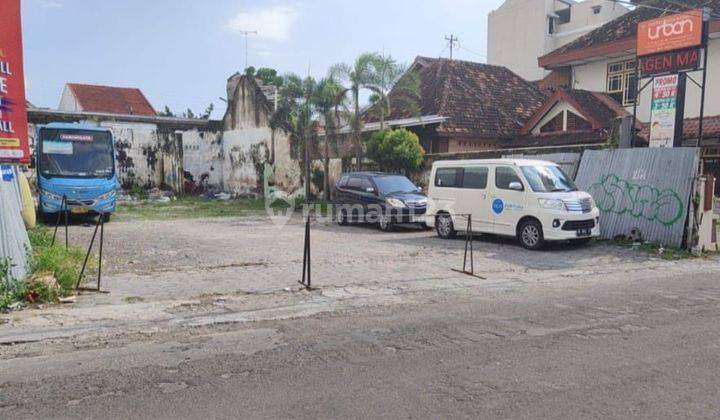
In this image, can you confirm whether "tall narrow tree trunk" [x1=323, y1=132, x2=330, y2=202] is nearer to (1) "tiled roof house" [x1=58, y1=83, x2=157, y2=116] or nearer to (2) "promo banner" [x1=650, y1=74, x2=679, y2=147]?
(2) "promo banner" [x1=650, y1=74, x2=679, y2=147]

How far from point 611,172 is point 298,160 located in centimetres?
1475

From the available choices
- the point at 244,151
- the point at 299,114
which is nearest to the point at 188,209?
the point at 299,114

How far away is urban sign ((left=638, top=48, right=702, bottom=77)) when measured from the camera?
45.7 feet

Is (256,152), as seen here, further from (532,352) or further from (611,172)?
(532,352)

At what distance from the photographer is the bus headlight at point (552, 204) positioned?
39.5ft

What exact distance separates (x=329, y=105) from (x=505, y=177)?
34.7 ft

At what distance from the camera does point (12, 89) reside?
24.4ft

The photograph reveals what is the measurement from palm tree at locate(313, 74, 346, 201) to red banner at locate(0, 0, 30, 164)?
1429 centimetres

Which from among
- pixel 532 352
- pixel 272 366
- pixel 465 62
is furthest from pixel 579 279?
pixel 465 62

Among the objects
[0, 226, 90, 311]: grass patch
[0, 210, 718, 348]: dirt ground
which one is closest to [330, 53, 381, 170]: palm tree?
[0, 210, 718, 348]: dirt ground

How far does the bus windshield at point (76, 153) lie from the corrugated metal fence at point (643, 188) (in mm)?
14367

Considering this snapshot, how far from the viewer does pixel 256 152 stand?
28.6 meters

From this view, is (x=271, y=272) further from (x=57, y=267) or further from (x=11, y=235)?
(x=11, y=235)

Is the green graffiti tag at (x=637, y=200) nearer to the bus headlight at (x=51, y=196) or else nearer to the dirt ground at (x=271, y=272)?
the dirt ground at (x=271, y=272)
